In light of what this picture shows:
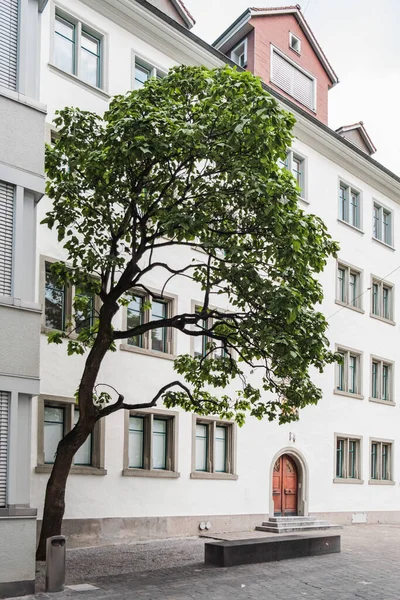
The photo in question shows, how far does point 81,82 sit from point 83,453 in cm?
927

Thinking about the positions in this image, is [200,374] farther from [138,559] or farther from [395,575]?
[395,575]

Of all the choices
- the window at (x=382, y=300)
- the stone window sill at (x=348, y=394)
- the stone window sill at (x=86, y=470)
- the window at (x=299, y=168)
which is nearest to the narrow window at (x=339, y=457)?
the stone window sill at (x=348, y=394)

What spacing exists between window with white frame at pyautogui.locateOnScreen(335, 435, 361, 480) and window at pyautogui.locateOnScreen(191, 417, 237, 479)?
602 cm

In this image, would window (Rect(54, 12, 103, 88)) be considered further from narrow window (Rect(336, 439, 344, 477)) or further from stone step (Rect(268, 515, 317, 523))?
narrow window (Rect(336, 439, 344, 477))

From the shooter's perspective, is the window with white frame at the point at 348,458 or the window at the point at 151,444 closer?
the window at the point at 151,444

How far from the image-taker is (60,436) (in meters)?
18.7

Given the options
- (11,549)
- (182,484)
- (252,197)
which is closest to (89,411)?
(11,549)

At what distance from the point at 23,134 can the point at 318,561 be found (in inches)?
422

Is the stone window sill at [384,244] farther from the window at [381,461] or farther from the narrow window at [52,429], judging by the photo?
the narrow window at [52,429]

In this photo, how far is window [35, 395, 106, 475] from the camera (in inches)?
705

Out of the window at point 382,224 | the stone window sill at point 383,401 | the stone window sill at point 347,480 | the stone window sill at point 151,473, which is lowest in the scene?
the stone window sill at point 347,480

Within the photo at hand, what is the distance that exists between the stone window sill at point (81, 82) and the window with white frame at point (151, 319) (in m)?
5.30

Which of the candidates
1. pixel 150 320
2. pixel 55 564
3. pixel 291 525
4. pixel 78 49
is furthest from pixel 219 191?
pixel 291 525

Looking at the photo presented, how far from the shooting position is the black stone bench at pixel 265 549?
1566 centimetres
